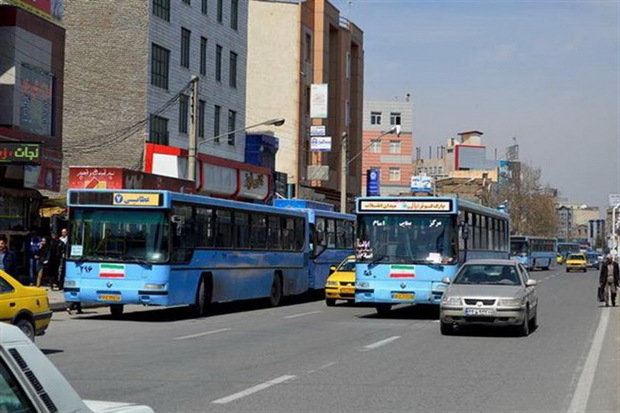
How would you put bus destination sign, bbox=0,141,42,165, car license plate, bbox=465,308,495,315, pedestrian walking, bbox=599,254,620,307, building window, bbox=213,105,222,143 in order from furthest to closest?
building window, bbox=213,105,222,143
pedestrian walking, bbox=599,254,620,307
bus destination sign, bbox=0,141,42,165
car license plate, bbox=465,308,495,315

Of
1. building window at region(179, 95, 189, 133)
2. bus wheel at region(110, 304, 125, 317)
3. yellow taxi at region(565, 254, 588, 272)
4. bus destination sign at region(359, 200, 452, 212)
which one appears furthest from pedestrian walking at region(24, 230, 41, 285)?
yellow taxi at region(565, 254, 588, 272)

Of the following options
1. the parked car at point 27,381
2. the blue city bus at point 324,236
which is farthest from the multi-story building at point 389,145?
the parked car at point 27,381

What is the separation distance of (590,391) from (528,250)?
232ft

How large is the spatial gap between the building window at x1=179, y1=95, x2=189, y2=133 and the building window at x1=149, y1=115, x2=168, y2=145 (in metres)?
1.76

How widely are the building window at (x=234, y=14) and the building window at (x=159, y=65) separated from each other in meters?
9.10

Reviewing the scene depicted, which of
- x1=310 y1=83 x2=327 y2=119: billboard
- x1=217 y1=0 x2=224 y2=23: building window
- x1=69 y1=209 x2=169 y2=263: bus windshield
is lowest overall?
x1=69 y1=209 x2=169 y2=263: bus windshield

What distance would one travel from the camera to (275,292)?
29.8 metres

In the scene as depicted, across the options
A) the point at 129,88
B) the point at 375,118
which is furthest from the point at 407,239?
the point at 375,118

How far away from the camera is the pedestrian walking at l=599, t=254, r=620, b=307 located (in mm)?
30547

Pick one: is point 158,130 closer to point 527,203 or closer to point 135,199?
point 135,199

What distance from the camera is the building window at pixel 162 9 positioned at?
146ft

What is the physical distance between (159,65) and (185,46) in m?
3.07

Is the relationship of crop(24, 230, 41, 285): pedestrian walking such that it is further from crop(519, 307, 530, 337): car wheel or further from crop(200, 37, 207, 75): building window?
crop(200, 37, 207, 75): building window

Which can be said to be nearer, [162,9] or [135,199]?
[135,199]
